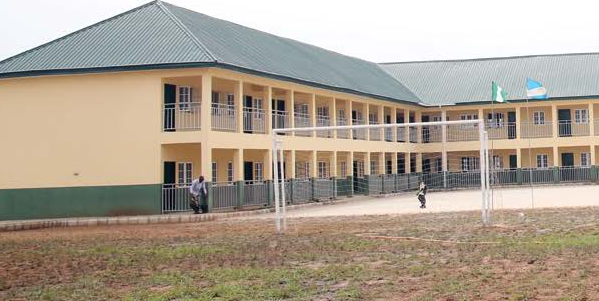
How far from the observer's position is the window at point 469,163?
4884 centimetres

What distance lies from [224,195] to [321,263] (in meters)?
15.5

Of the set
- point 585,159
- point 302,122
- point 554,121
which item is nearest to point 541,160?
point 585,159

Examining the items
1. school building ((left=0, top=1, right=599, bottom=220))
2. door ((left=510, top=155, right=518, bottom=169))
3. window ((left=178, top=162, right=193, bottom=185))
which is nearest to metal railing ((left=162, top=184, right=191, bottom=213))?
school building ((left=0, top=1, right=599, bottom=220))

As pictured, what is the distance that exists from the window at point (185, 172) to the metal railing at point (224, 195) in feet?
6.83

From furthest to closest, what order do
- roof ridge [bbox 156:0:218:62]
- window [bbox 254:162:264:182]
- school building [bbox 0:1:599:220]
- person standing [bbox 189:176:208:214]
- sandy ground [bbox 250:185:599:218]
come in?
window [bbox 254:162:264:182] → school building [bbox 0:1:599:220] → roof ridge [bbox 156:0:218:62] → person standing [bbox 189:176:208:214] → sandy ground [bbox 250:185:599:218]

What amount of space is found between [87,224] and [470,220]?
1193 cm

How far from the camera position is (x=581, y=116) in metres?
47.0

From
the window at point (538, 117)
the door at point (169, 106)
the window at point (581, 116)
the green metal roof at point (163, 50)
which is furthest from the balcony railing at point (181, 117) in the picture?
the window at point (581, 116)

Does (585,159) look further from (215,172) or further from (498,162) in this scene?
(215,172)

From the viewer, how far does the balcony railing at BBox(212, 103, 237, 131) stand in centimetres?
2788

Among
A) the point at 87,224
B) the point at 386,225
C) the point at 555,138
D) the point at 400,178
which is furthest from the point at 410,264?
the point at 555,138

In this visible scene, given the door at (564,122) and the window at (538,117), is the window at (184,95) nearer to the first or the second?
the window at (538,117)

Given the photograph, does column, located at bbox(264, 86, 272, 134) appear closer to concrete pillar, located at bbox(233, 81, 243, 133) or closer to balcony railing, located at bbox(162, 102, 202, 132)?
concrete pillar, located at bbox(233, 81, 243, 133)

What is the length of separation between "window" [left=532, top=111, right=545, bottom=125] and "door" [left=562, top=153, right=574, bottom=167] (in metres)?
2.50
